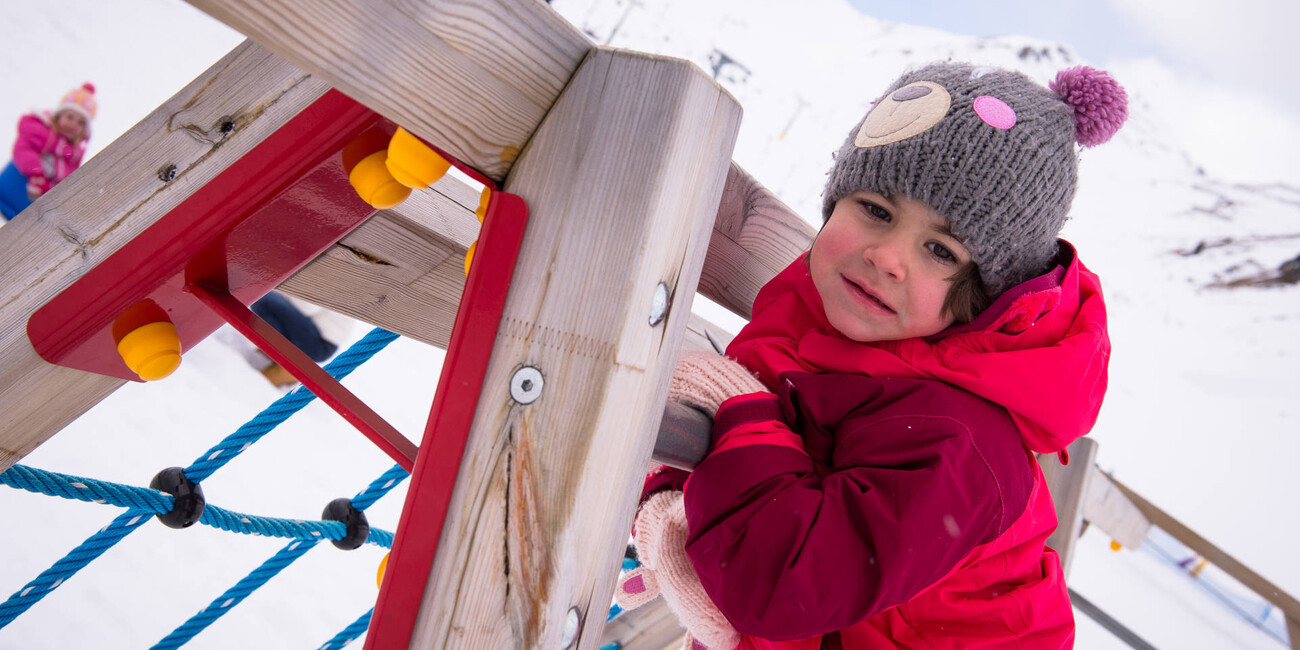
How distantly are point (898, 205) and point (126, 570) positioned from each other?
2.18 m

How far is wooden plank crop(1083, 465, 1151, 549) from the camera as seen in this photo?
76.9 inches

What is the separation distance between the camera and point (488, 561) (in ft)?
1.22

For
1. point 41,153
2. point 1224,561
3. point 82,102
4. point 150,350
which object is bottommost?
point 1224,561

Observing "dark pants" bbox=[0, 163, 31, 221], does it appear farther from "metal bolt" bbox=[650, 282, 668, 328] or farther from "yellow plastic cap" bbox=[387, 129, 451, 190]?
"metal bolt" bbox=[650, 282, 668, 328]

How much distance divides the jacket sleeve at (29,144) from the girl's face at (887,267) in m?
4.07

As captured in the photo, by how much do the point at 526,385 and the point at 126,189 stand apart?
36 centimetres

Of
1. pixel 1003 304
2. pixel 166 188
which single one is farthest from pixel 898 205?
pixel 166 188

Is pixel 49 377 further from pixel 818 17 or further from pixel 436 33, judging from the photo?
pixel 818 17

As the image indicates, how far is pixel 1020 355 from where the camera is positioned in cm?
66

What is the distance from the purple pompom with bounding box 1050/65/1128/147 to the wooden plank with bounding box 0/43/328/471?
28.0 inches

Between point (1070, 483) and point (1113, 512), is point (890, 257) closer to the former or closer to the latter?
point (1070, 483)

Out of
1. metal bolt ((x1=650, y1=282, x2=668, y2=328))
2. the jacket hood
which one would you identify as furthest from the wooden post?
metal bolt ((x1=650, y1=282, x2=668, y2=328))

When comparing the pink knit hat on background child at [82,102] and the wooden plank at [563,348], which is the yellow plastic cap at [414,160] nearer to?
the wooden plank at [563,348]

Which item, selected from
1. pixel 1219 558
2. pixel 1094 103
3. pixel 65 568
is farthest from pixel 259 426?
pixel 1219 558
